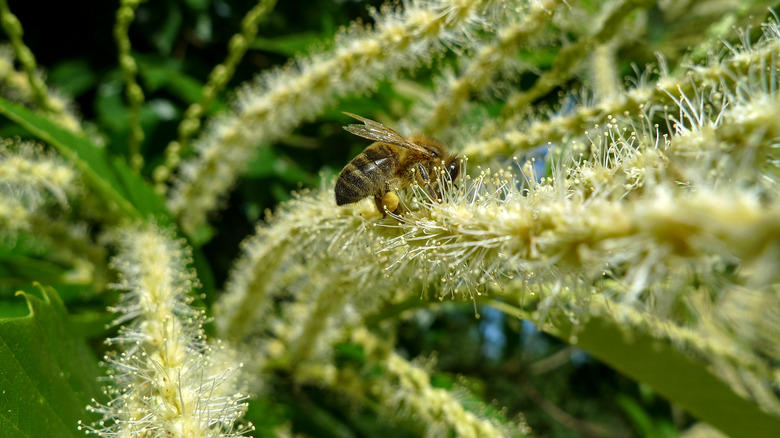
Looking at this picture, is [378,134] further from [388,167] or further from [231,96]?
[231,96]

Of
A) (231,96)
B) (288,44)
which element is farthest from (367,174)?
(288,44)

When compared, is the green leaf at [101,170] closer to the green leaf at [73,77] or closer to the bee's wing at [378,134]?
the green leaf at [73,77]

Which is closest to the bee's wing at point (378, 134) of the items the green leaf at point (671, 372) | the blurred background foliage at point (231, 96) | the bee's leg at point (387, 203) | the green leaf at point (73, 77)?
the bee's leg at point (387, 203)

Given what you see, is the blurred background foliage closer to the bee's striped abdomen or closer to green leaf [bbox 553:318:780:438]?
green leaf [bbox 553:318:780:438]

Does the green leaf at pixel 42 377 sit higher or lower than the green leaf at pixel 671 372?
higher

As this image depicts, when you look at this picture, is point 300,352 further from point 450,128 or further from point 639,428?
point 639,428
